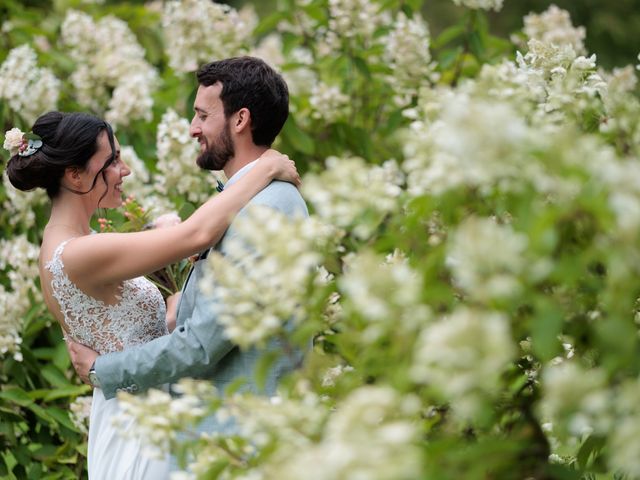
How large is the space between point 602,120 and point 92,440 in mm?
2031

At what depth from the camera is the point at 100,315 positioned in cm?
325

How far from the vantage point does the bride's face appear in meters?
3.43

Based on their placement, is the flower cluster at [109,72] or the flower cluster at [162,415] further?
the flower cluster at [109,72]

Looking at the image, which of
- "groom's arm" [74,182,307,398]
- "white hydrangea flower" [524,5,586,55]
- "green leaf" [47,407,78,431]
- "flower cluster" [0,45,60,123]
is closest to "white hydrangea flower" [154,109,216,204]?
"flower cluster" [0,45,60,123]

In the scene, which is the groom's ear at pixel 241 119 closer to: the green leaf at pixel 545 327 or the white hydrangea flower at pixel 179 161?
the white hydrangea flower at pixel 179 161

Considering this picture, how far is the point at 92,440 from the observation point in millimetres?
3363

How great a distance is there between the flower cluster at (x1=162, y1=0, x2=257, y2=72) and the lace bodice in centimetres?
217

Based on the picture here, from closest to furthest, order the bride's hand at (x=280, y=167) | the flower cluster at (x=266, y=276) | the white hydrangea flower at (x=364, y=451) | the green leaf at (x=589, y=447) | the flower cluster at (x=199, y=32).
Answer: the white hydrangea flower at (x=364, y=451) < the flower cluster at (x=266, y=276) < the green leaf at (x=589, y=447) < the bride's hand at (x=280, y=167) < the flower cluster at (x=199, y=32)

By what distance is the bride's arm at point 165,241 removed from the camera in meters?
2.93

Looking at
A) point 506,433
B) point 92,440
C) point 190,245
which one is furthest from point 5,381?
point 506,433

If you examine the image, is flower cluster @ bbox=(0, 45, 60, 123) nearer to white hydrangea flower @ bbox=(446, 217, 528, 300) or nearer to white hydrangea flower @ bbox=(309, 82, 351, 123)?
white hydrangea flower @ bbox=(309, 82, 351, 123)

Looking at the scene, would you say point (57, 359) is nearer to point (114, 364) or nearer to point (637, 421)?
point (114, 364)

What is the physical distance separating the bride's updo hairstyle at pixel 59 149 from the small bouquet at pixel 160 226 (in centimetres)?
31

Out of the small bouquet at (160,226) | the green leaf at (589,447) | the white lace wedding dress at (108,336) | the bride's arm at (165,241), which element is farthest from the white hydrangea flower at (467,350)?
the small bouquet at (160,226)
